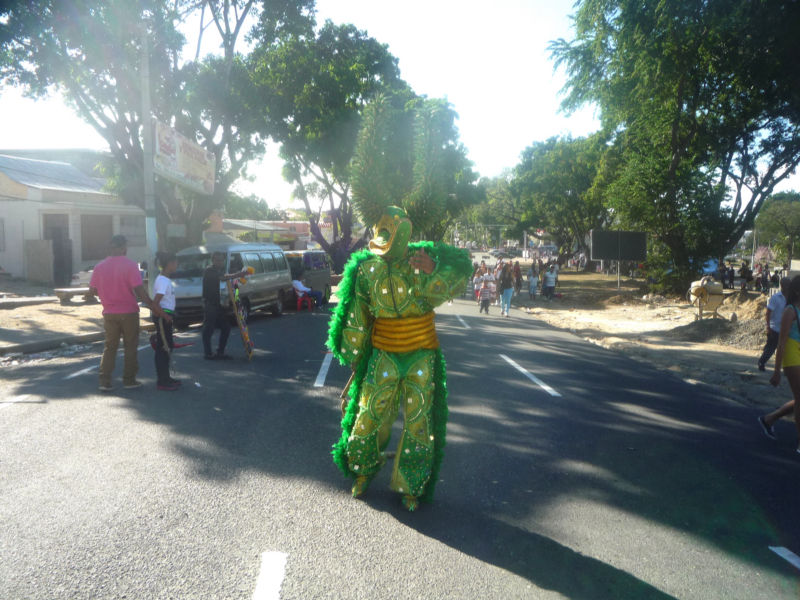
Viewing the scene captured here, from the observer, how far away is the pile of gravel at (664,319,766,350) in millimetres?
14594

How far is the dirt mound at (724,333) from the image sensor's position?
14602mm

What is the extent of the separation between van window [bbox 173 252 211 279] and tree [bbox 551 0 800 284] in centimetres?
1303

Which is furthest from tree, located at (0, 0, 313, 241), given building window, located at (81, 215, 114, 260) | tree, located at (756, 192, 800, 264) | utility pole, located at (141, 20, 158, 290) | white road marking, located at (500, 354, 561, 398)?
tree, located at (756, 192, 800, 264)

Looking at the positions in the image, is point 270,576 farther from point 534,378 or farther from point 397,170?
point 534,378

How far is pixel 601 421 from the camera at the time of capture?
7.13 meters

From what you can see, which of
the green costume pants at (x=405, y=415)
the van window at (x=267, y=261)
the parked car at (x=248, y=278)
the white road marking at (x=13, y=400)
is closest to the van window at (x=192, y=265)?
the parked car at (x=248, y=278)

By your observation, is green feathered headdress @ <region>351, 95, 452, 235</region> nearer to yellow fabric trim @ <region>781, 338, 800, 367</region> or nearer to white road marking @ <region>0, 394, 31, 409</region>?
yellow fabric trim @ <region>781, 338, 800, 367</region>

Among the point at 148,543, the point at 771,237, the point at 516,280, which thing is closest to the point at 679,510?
the point at 148,543

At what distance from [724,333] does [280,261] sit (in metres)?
11.8

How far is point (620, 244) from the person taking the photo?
29.1 m

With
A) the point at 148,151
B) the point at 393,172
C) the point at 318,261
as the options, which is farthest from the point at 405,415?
the point at 318,261

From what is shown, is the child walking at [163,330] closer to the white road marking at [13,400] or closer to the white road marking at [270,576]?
the white road marking at [13,400]

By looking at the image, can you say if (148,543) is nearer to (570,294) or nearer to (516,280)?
(516,280)

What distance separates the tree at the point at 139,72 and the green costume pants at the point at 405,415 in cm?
1358
